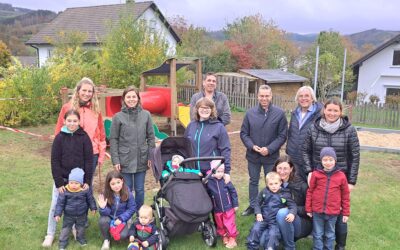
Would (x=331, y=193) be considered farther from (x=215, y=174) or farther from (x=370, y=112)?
(x=370, y=112)

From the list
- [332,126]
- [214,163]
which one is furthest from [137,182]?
[332,126]

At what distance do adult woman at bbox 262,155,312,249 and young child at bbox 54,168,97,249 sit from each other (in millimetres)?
1914

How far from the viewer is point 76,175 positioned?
3.96 meters

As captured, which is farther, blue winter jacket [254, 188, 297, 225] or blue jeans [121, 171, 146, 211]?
blue jeans [121, 171, 146, 211]

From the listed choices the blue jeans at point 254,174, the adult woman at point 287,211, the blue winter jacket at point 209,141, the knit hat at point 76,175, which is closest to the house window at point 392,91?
the blue jeans at point 254,174

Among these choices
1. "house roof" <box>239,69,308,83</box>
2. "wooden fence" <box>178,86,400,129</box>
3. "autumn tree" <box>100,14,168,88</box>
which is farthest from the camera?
"house roof" <box>239,69,308,83</box>

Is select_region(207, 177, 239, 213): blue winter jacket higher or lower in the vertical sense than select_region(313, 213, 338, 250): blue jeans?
higher

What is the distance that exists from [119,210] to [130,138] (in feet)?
2.64

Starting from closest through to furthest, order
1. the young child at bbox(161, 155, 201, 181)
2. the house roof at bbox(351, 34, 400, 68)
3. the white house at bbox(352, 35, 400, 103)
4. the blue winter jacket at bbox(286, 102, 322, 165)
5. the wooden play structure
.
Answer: the young child at bbox(161, 155, 201, 181) → the blue winter jacket at bbox(286, 102, 322, 165) → the wooden play structure → the house roof at bbox(351, 34, 400, 68) → the white house at bbox(352, 35, 400, 103)

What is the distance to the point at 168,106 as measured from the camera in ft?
33.6

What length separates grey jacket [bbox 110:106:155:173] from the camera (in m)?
4.36

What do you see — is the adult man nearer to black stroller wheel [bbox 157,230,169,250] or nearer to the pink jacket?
black stroller wheel [bbox 157,230,169,250]

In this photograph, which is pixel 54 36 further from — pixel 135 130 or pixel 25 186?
pixel 135 130

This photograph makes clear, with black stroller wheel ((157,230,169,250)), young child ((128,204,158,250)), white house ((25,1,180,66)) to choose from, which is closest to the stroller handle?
young child ((128,204,158,250))
